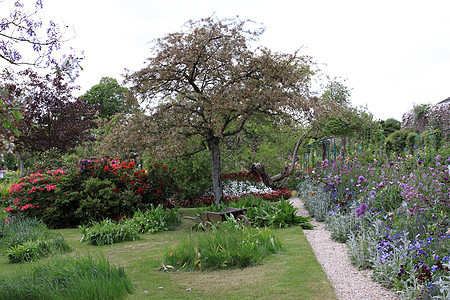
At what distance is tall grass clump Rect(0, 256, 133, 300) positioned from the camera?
345cm

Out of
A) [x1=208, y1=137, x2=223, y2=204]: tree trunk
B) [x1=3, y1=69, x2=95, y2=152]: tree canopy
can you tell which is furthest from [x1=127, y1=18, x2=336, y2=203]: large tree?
[x1=3, y1=69, x2=95, y2=152]: tree canopy

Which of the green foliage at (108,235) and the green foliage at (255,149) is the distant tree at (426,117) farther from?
the green foliage at (108,235)

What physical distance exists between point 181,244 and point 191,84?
4791 mm

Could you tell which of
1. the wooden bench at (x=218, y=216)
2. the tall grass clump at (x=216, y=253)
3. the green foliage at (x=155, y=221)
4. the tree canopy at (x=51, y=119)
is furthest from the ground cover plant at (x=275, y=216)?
the tree canopy at (x=51, y=119)

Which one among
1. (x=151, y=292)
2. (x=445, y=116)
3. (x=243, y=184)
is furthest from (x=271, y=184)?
(x=445, y=116)

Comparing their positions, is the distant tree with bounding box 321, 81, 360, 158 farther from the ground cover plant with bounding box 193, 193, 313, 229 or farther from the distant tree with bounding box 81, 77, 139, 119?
the distant tree with bounding box 81, 77, 139, 119

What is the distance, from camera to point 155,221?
786 cm

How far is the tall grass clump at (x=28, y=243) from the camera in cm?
555

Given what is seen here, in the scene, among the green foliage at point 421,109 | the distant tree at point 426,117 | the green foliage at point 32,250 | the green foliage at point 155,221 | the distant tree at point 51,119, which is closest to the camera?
the green foliage at point 32,250

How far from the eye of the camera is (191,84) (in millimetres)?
8789

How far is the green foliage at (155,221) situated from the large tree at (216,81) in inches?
56.8

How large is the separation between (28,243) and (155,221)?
265cm

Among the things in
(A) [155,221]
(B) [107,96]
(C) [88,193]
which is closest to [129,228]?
(A) [155,221]

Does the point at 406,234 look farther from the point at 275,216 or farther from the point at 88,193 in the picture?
the point at 88,193
